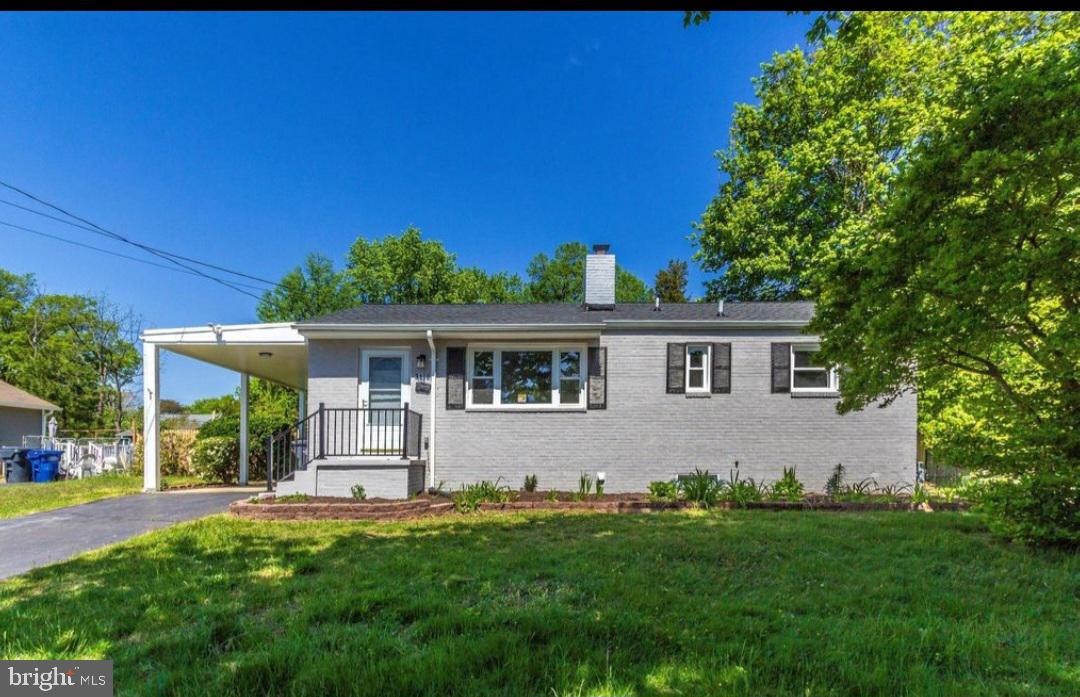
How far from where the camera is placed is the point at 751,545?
4945 mm

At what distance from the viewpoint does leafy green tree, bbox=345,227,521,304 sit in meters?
26.4

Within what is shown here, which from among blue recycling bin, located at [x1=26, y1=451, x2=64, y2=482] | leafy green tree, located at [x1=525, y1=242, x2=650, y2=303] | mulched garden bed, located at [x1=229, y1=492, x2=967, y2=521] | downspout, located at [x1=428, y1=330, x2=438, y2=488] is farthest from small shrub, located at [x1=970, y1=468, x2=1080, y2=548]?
leafy green tree, located at [x1=525, y1=242, x2=650, y2=303]

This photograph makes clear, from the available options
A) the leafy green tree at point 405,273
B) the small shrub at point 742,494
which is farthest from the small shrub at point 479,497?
the leafy green tree at point 405,273

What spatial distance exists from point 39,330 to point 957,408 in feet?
130

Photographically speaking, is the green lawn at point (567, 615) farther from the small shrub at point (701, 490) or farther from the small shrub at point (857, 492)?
the small shrub at point (857, 492)

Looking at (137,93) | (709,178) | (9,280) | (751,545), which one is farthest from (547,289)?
(9,280)

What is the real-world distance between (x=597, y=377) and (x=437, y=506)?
3.85 meters

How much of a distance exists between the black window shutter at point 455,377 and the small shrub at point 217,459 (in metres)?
6.76

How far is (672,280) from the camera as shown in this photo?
101ft

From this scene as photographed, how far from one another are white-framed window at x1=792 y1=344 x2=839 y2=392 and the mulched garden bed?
2.27 m

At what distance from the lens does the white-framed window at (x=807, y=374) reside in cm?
904

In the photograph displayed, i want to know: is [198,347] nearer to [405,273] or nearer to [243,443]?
[243,443]

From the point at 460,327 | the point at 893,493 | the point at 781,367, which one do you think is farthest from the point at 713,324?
the point at 460,327

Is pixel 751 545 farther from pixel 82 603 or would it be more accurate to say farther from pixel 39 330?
pixel 39 330
